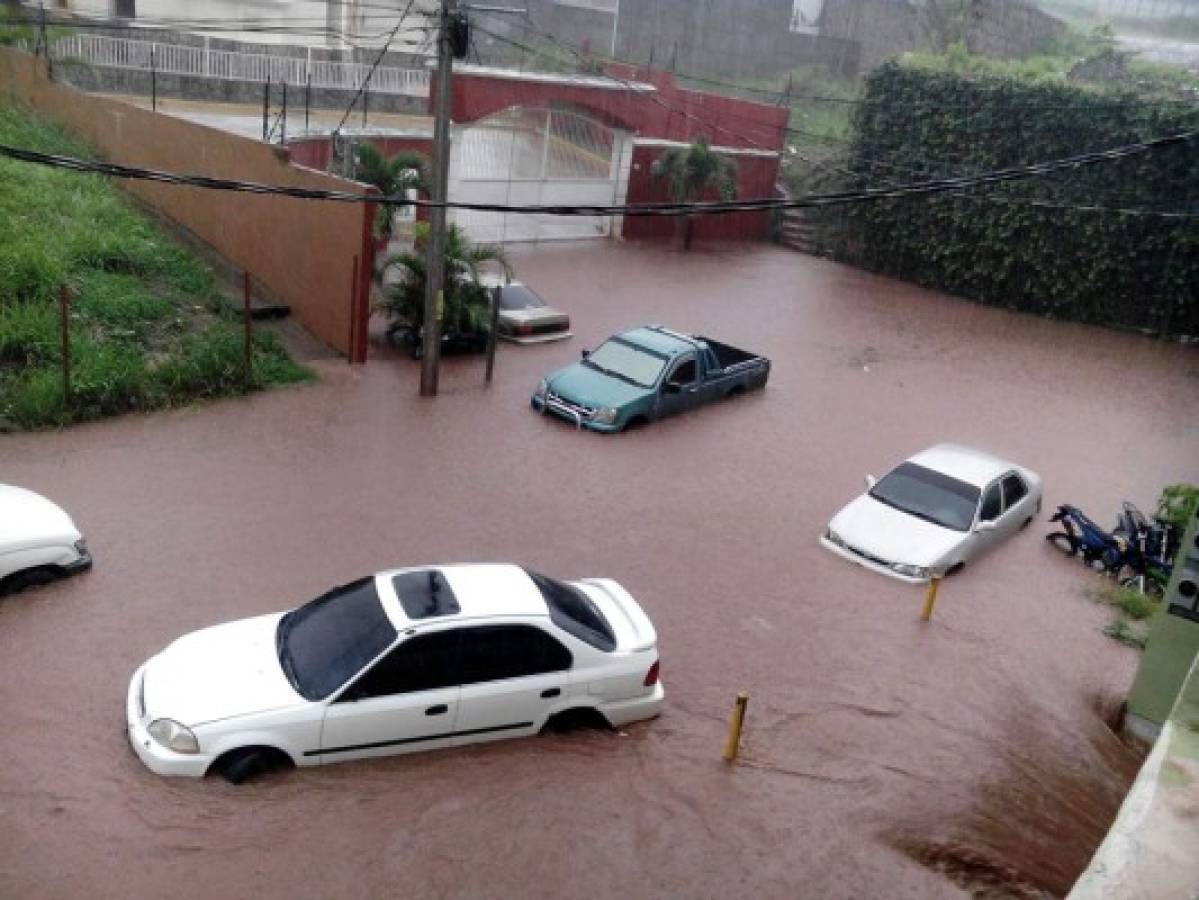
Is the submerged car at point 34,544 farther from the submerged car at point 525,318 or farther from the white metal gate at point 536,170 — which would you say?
the white metal gate at point 536,170

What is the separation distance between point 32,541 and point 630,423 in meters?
8.63

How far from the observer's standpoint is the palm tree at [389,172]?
2036 cm

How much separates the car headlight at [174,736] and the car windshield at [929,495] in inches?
343

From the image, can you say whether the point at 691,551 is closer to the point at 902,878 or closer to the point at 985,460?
the point at 985,460

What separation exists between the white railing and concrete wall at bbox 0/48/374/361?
307cm

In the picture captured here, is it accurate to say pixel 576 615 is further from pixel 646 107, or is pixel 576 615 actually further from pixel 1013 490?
pixel 646 107

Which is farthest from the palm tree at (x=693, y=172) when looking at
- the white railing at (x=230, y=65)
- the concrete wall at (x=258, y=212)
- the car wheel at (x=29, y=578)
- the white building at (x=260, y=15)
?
the car wheel at (x=29, y=578)

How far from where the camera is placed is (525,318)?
20.2 m

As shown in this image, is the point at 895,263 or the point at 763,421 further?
the point at 895,263

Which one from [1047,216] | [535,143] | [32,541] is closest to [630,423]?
[32,541]

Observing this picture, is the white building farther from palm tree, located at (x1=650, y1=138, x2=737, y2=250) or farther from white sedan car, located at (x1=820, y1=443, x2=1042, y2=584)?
white sedan car, located at (x1=820, y1=443, x2=1042, y2=584)

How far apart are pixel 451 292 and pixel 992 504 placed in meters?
9.31

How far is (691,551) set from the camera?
1262cm

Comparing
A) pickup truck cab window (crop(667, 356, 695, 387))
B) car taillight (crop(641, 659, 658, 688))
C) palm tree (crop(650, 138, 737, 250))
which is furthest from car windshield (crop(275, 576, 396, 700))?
palm tree (crop(650, 138, 737, 250))
